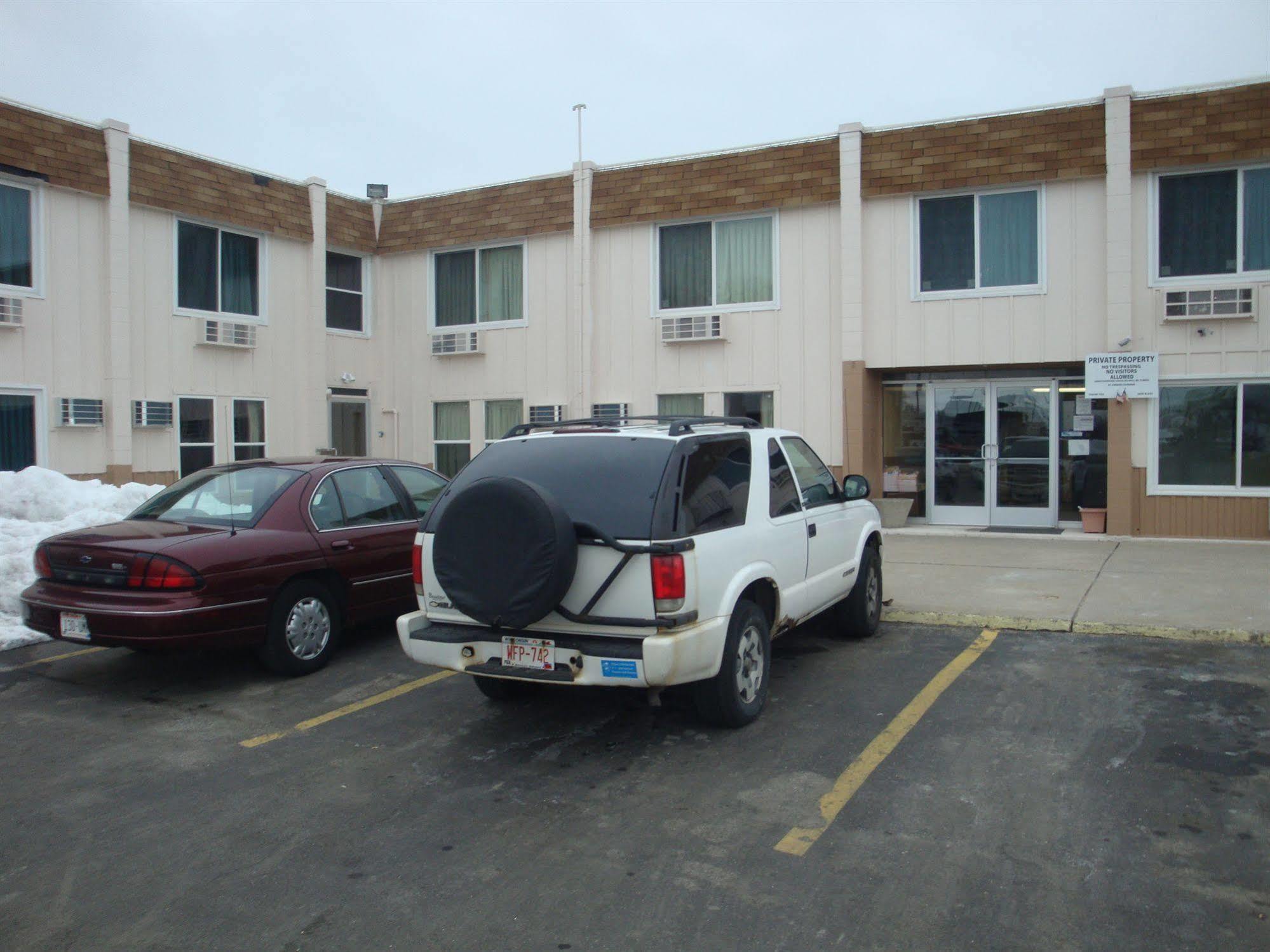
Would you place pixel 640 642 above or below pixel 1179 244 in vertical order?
below

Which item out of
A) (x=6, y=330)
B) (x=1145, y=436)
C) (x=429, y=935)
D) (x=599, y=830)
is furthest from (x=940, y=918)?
(x=6, y=330)

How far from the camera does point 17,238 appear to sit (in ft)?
44.1

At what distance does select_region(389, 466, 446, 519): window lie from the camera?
8578 millimetres

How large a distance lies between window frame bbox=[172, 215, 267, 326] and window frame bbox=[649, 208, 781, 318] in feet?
20.9

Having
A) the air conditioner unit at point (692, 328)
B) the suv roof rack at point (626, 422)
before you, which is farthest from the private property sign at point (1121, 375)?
the suv roof rack at point (626, 422)

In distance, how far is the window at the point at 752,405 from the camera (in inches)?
620

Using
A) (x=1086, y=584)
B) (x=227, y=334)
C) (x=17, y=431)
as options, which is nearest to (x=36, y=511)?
(x=17, y=431)

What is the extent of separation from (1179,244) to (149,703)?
520 inches

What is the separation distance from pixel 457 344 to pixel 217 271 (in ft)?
13.3

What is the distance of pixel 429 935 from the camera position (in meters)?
3.60

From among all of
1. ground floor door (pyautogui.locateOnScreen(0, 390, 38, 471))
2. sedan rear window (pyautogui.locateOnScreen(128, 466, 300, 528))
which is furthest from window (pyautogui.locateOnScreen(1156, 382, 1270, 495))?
ground floor door (pyautogui.locateOnScreen(0, 390, 38, 471))

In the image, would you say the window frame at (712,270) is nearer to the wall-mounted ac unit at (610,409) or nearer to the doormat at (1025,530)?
the wall-mounted ac unit at (610,409)

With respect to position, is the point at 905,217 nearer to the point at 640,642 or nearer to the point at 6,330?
the point at 640,642

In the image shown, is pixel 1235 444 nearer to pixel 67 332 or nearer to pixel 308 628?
pixel 308 628
